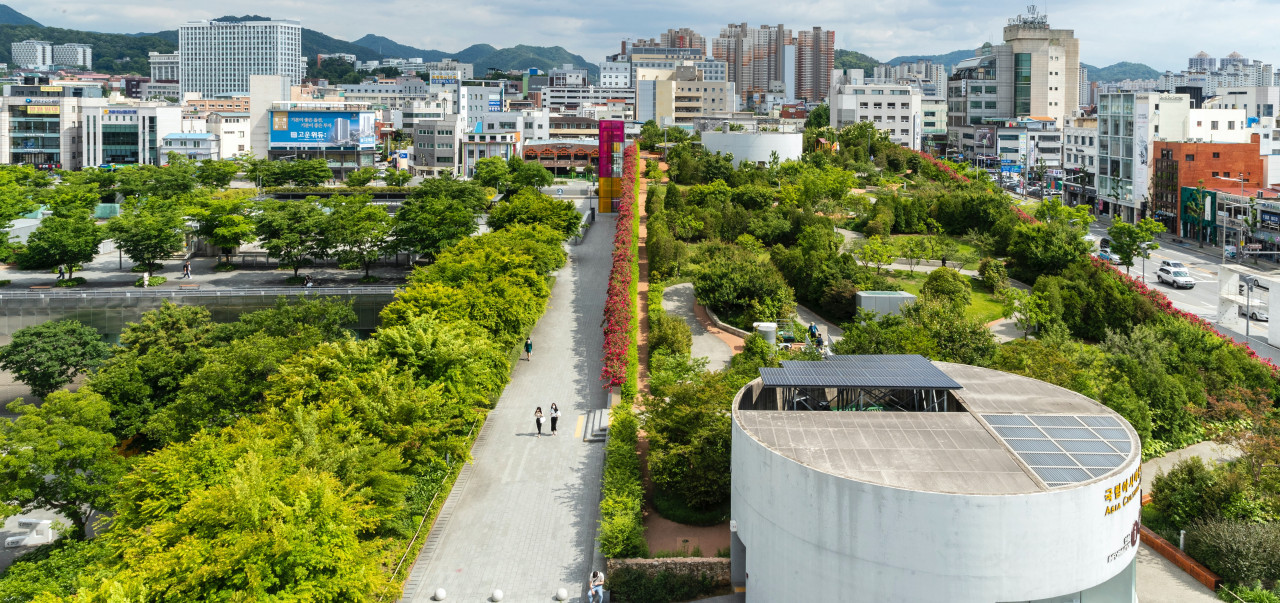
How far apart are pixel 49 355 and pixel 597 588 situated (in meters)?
22.0

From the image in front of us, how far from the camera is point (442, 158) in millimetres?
94938

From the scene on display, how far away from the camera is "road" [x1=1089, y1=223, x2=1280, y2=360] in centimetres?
3481

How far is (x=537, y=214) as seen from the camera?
151 feet

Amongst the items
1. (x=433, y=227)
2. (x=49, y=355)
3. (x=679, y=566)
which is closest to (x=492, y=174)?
(x=433, y=227)

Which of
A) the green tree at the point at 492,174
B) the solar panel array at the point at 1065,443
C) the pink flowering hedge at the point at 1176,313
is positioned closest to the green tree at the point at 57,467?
the solar panel array at the point at 1065,443

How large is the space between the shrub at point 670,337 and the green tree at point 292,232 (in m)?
23.1

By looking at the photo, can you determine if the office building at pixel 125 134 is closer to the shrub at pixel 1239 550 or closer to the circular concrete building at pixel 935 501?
the circular concrete building at pixel 935 501

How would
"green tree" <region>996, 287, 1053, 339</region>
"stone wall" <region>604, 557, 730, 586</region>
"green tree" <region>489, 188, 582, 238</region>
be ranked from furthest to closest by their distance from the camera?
"green tree" <region>489, 188, 582, 238</region> < "green tree" <region>996, 287, 1053, 339</region> < "stone wall" <region>604, 557, 730, 586</region>

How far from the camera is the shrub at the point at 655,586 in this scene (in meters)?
17.2

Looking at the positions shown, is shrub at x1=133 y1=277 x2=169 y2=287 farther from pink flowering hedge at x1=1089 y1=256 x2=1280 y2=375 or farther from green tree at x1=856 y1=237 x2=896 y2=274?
pink flowering hedge at x1=1089 y1=256 x2=1280 y2=375

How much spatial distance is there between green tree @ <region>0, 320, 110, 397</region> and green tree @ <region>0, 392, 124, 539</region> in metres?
9.89

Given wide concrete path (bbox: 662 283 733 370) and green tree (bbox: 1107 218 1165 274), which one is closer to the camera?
wide concrete path (bbox: 662 283 733 370)

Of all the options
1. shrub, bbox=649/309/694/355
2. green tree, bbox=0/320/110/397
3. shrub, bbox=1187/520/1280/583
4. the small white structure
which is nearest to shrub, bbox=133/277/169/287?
green tree, bbox=0/320/110/397

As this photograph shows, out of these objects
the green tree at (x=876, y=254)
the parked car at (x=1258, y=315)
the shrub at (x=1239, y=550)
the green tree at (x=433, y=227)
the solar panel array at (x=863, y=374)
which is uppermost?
the green tree at (x=433, y=227)
